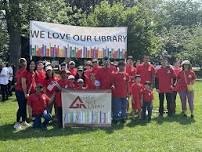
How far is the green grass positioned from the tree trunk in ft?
48.6

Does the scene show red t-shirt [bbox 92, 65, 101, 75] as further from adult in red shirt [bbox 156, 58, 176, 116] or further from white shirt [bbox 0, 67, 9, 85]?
white shirt [bbox 0, 67, 9, 85]

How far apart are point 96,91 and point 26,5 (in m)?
17.2

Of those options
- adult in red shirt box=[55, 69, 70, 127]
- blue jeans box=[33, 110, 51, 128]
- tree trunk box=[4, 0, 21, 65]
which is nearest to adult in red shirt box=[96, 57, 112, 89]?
adult in red shirt box=[55, 69, 70, 127]

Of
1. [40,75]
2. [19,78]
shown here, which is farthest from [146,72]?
[19,78]

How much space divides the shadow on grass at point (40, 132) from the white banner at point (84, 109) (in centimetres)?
26

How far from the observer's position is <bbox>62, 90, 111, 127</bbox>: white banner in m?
13.4

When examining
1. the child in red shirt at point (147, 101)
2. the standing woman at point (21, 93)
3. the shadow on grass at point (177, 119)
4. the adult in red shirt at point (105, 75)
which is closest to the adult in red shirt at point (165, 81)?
the shadow on grass at point (177, 119)

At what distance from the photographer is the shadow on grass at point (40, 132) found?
1230cm

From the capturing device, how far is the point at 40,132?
12.8 meters

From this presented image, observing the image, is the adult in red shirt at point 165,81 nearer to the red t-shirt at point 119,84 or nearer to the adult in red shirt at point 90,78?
the red t-shirt at point 119,84

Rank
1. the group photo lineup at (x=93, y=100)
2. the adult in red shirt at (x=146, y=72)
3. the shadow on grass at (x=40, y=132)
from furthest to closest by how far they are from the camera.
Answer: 1. the adult in red shirt at (x=146, y=72)
2. the shadow on grass at (x=40, y=132)
3. the group photo lineup at (x=93, y=100)

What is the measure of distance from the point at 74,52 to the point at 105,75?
2.35 m

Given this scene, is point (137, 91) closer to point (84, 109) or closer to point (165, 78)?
point (165, 78)

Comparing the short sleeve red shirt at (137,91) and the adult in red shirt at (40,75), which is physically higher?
the adult in red shirt at (40,75)
